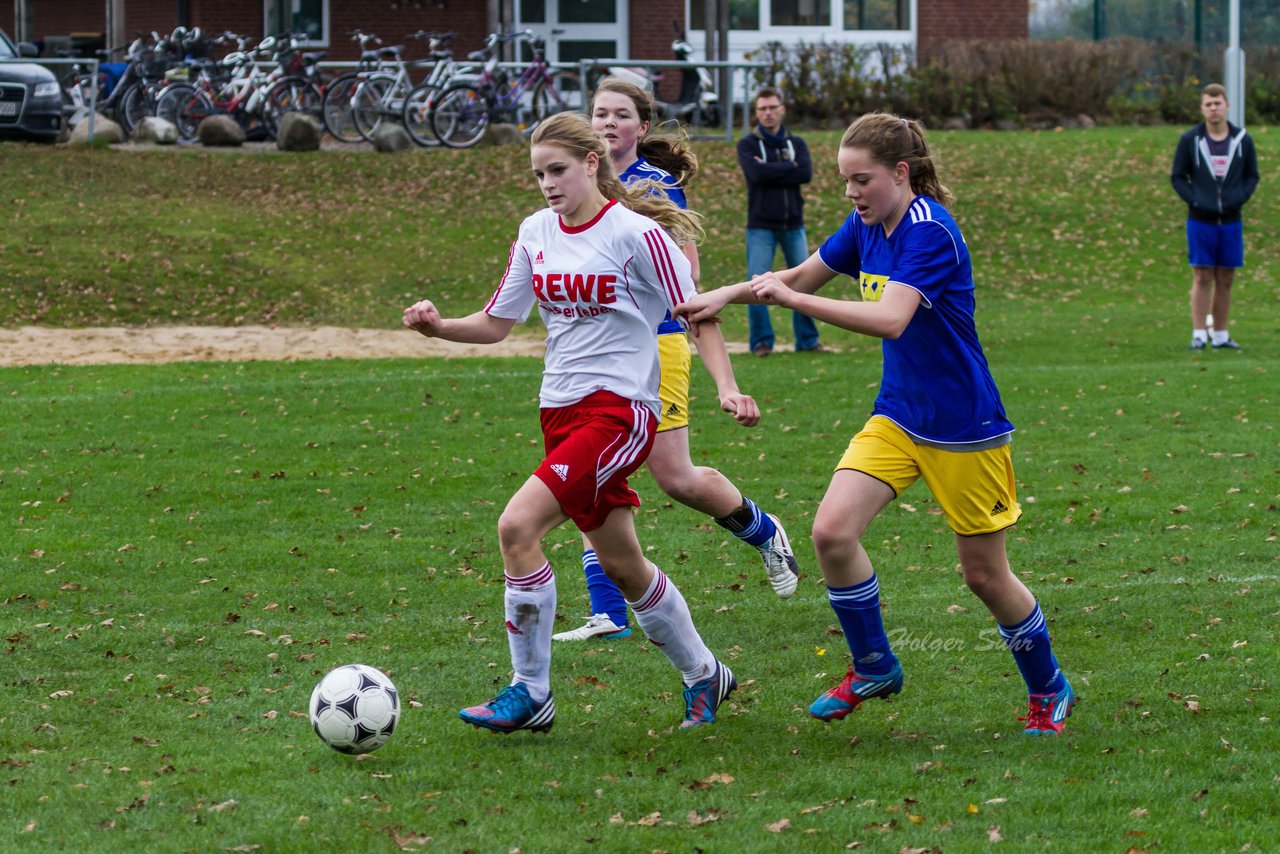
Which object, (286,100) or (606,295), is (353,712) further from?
(286,100)

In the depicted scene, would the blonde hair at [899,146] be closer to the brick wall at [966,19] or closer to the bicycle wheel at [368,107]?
the bicycle wheel at [368,107]

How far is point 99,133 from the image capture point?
76.1 feet

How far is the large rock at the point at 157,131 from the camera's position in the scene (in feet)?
77.8

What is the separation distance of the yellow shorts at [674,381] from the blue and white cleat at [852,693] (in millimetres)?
1459

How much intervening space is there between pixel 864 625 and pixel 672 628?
622 millimetres

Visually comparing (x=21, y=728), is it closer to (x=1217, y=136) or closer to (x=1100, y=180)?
(x=1217, y=136)

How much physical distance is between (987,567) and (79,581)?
4.20 m

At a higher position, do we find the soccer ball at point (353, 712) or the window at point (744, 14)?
the window at point (744, 14)

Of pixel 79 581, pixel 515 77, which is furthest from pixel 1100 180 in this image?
pixel 79 581

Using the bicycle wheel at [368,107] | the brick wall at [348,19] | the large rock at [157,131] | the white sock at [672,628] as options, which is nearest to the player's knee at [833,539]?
the white sock at [672,628]

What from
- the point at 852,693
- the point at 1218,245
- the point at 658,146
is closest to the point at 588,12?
the point at 1218,245

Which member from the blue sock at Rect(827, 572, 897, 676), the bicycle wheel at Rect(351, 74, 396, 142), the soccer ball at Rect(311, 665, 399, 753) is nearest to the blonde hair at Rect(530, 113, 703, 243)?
the blue sock at Rect(827, 572, 897, 676)

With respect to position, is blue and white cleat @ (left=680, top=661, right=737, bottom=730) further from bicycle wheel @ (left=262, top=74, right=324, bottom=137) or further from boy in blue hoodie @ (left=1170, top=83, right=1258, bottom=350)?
bicycle wheel @ (left=262, top=74, right=324, bottom=137)

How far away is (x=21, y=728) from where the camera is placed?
5.14 meters
